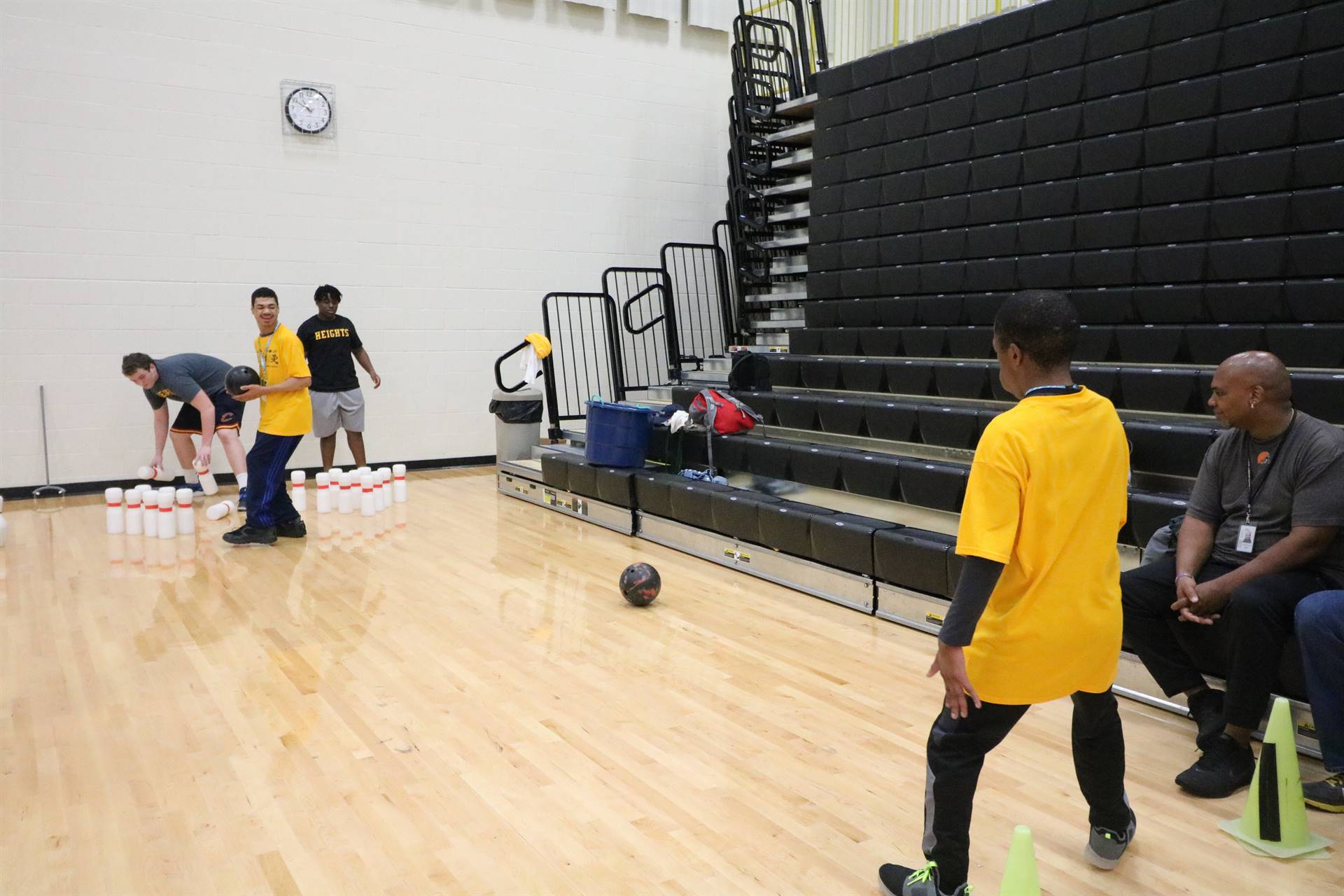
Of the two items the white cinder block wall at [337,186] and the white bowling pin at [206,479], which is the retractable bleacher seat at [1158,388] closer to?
the white cinder block wall at [337,186]

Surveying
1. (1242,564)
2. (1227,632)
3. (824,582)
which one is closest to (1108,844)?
(1227,632)

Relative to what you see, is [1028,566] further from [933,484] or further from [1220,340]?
[1220,340]

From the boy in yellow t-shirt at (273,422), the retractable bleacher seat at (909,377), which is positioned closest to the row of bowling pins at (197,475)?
the boy in yellow t-shirt at (273,422)

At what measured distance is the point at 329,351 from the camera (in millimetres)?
7543

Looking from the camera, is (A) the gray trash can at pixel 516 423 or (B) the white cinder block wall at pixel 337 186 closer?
(B) the white cinder block wall at pixel 337 186

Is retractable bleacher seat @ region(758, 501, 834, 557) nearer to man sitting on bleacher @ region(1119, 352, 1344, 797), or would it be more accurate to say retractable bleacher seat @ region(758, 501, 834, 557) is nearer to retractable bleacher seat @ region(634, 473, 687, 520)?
retractable bleacher seat @ region(634, 473, 687, 520)

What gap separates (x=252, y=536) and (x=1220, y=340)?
5.31m

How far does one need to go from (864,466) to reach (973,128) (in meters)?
2.63

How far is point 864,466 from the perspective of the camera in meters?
5.21

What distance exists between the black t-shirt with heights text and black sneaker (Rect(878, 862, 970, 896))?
6271 millimetres

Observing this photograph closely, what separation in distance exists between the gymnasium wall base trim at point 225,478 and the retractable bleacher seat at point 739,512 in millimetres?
3949

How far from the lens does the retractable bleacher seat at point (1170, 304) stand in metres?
5.02

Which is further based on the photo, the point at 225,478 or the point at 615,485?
the point at 225,478

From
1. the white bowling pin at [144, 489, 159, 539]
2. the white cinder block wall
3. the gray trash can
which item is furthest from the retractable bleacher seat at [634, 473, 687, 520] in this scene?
the white cinder block wall
